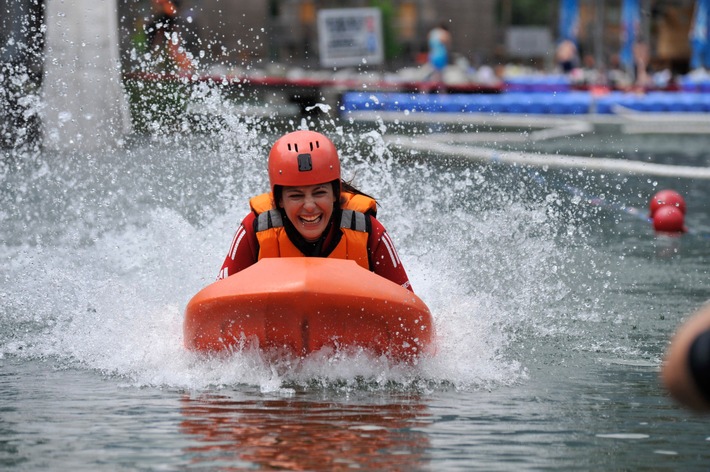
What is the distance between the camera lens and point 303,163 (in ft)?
20.5

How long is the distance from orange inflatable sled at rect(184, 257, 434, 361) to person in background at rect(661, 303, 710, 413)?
10.1 feet

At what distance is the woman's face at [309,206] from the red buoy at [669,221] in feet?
21.0

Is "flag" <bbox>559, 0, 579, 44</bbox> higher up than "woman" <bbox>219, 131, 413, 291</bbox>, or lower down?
higher up

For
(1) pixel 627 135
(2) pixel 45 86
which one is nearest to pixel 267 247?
(2) pixel 45 86

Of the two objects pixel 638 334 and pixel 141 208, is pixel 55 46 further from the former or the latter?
pixel 638 334

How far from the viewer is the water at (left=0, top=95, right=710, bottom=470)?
4984 mm

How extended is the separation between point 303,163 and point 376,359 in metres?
0.99

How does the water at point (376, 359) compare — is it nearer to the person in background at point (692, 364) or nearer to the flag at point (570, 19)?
the person in background at point (692, 364)

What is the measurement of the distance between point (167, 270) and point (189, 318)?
3.26 metres

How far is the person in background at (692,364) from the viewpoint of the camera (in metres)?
2.74

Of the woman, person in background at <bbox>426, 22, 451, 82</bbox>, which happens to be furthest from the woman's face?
person in background at <bbox>426, 22, 451, 82</bbox>

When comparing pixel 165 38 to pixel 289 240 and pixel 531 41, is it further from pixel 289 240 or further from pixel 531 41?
pixel 531 41

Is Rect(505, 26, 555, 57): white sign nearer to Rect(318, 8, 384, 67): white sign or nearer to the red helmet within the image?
Rect(318, 8, 384, 67): white sign

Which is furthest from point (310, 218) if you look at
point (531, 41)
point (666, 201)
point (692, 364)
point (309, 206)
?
point (531, 41)
